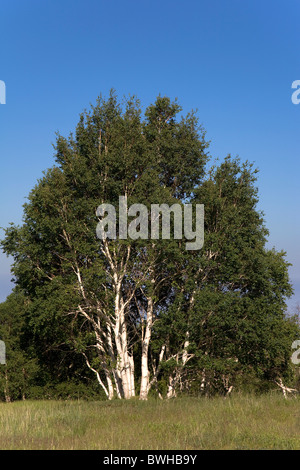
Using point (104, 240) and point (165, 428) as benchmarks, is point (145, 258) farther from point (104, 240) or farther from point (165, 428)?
point (165, 428)

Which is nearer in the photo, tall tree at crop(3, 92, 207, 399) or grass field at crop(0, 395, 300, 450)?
grass field at crop(0, 395, 300, 450)

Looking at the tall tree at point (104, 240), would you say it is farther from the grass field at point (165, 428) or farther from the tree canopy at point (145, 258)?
the grass field at point (165, 428)

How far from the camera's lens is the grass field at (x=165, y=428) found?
475 inches

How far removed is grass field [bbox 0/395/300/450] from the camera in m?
12.1

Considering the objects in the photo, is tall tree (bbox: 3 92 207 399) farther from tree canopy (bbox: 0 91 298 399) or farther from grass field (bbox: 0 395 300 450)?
grass field (bbox: 0 395 300 450)

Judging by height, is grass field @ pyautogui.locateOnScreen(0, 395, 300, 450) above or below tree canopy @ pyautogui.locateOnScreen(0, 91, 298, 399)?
below

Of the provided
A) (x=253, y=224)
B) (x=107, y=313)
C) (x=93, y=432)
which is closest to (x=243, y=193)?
(x=253, y=224)

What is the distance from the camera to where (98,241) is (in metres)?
27.4

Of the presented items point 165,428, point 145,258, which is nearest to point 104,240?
point 145,258

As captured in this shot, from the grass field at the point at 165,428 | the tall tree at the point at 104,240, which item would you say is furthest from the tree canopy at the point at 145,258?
the grass field at the point at 165,428

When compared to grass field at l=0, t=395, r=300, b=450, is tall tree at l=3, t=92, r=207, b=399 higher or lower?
higher

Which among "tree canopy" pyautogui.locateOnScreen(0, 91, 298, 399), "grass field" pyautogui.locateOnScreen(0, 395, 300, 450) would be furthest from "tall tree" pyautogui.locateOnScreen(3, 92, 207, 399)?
"grass field" pyautogui.locateOnScreen(0, 395, 300, 450)

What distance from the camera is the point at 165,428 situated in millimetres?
14023
